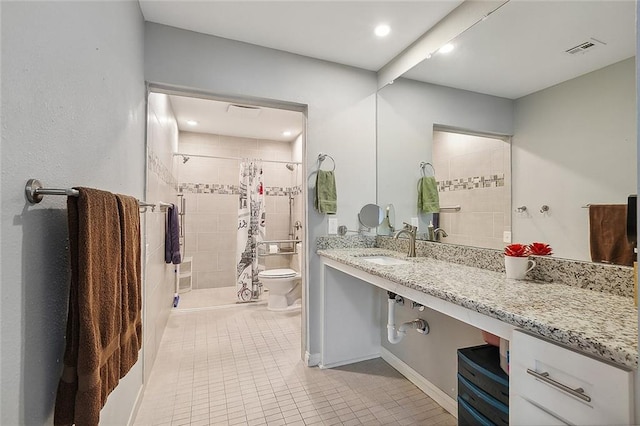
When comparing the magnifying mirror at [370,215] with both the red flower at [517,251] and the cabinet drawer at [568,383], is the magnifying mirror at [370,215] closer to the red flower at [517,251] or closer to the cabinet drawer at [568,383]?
the red flower at [517,251]

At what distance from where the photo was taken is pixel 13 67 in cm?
62

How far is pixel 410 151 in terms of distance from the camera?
2.35 meters

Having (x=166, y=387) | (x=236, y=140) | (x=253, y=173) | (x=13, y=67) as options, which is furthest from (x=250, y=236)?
(x=13, y=67)

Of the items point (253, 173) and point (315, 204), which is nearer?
point (315, 204)

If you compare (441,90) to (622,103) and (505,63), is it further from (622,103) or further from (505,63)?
(622,103)

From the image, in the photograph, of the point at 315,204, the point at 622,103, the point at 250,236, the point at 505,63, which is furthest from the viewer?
the point at 250,236

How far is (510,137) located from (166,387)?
2647 millimetres

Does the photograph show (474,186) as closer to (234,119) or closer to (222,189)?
(234,119)

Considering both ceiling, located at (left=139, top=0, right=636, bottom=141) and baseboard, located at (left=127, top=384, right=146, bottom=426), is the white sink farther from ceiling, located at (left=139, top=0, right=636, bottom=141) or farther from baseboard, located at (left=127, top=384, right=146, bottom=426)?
baseboard, located at (left=127, top=384, right=146, bottom=426)

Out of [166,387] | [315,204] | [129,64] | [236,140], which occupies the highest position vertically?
[236,140]

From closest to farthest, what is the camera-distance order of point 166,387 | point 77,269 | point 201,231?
point 77,269 < point 166,387 < point 201,231

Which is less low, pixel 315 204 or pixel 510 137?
pixel 510 137

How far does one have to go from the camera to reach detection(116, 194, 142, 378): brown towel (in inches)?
41.3

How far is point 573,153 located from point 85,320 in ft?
6.14
